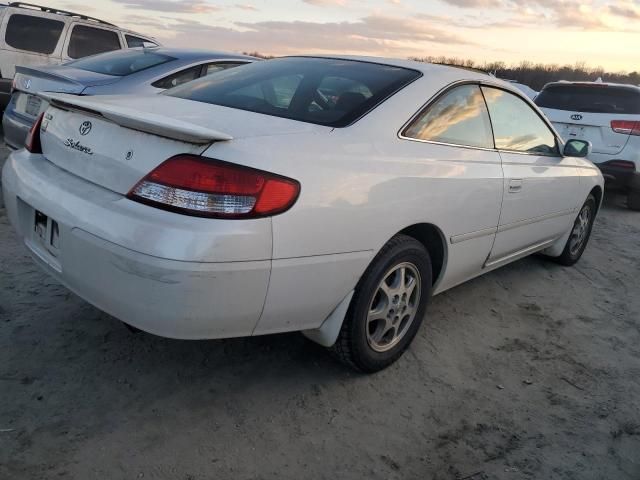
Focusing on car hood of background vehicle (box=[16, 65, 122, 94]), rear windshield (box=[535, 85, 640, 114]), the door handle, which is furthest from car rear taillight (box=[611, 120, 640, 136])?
car hood of background vehicle (box=[16, 65, 122, 94])

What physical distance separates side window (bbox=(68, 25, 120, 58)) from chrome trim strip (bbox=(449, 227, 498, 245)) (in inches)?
301

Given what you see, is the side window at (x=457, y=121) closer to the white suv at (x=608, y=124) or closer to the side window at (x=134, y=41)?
the white suv at (x=608, y=124)

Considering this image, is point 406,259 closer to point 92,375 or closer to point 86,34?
point 92,375

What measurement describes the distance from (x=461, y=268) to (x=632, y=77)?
2918cm

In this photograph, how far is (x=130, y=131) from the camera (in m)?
2.25

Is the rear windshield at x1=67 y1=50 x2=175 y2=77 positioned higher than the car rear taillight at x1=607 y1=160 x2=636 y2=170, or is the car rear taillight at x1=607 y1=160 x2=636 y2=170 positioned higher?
the rear windshield at x1=67 y1=50 x2=175 y2=77

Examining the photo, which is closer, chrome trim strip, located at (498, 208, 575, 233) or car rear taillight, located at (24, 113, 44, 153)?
car rear taillight, located at (24, 113, 44, 153)

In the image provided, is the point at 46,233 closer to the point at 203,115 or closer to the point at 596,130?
the point at 203,115

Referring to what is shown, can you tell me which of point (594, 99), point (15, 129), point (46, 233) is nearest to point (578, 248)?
point (594, 99)

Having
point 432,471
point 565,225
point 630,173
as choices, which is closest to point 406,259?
point 432,471

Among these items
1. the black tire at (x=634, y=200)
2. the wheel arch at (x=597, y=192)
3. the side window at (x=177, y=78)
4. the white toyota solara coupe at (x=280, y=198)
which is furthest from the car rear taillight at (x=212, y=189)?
the black tire at (x=634, y=200)

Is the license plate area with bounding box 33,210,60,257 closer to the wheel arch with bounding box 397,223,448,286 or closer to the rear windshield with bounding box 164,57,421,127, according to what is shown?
the rear windshield with bounding box 164,57,421,127

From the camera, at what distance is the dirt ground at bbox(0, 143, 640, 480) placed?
2188mm

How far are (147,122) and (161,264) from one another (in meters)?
0.56
